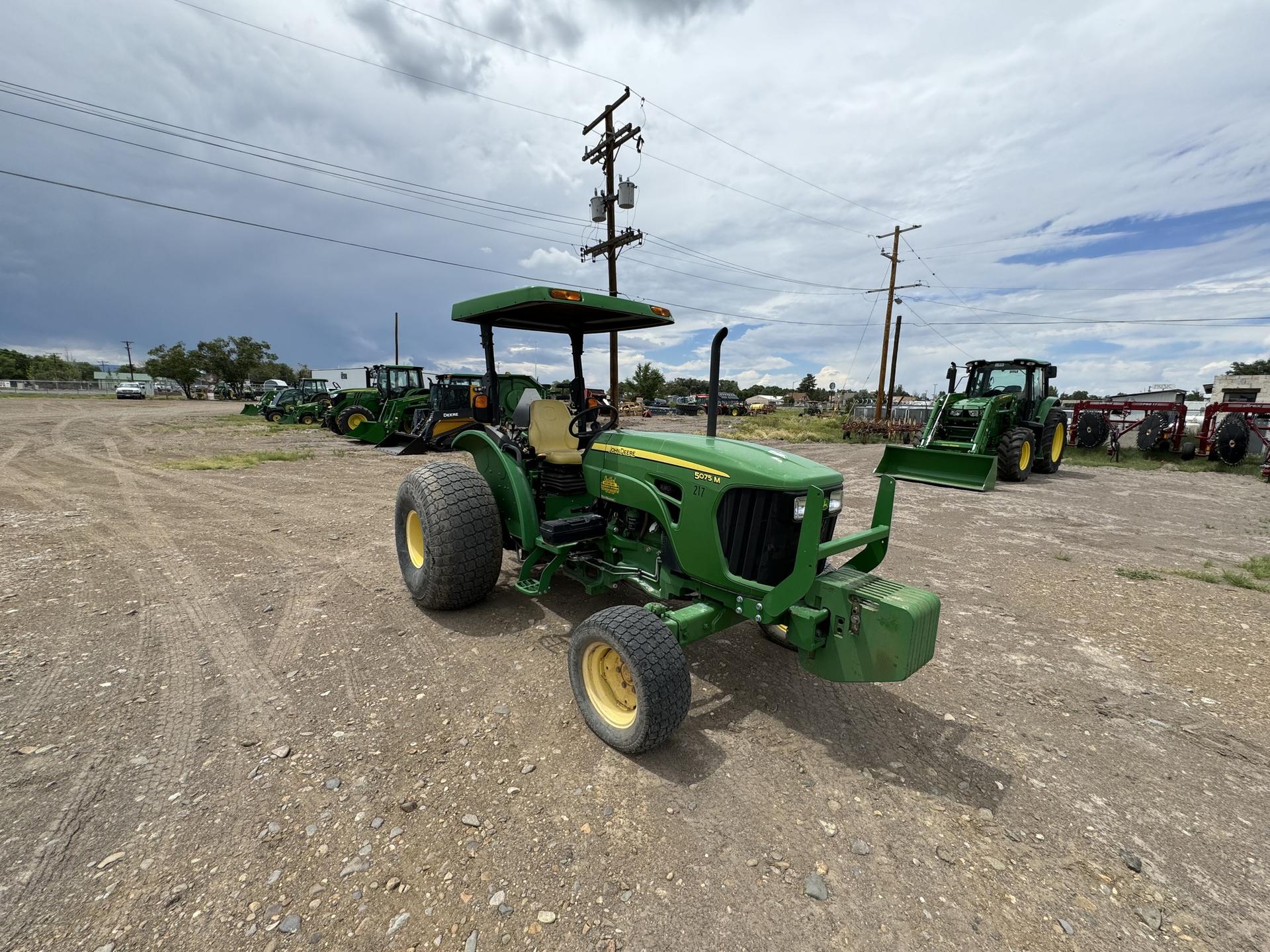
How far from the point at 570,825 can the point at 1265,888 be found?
7.96ft

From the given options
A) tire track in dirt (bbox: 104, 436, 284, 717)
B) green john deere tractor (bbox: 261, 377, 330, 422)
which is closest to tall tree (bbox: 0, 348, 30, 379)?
green john deere tractor (bbox: 261, 377, 330, 422)

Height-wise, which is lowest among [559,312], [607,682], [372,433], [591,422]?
[607,682]

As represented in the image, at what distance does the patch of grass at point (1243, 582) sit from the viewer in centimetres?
460

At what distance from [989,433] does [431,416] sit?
1257 centimetres

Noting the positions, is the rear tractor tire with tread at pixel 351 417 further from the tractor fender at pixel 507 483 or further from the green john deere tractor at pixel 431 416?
the tractor fender at pixel 507 483

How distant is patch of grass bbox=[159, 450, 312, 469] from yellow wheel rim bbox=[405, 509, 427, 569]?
772cm

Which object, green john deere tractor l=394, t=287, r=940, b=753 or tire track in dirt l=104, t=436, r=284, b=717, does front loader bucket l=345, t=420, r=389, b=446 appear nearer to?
tire track in dirt l=104, t=436, r=284, b=717

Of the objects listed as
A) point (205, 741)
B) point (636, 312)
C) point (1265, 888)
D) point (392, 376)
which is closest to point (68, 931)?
point (205, 741)

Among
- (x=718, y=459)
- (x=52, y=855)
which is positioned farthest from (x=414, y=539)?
(x=718, y=459)

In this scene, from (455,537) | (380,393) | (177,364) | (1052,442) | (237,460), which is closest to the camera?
(455,537)

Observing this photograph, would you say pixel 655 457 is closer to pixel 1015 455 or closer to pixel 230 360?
pixel 1015 455

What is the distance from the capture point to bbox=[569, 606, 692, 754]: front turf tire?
2330 mm

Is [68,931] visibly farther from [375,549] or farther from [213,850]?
[375,549]

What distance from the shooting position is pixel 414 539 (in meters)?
4.29
